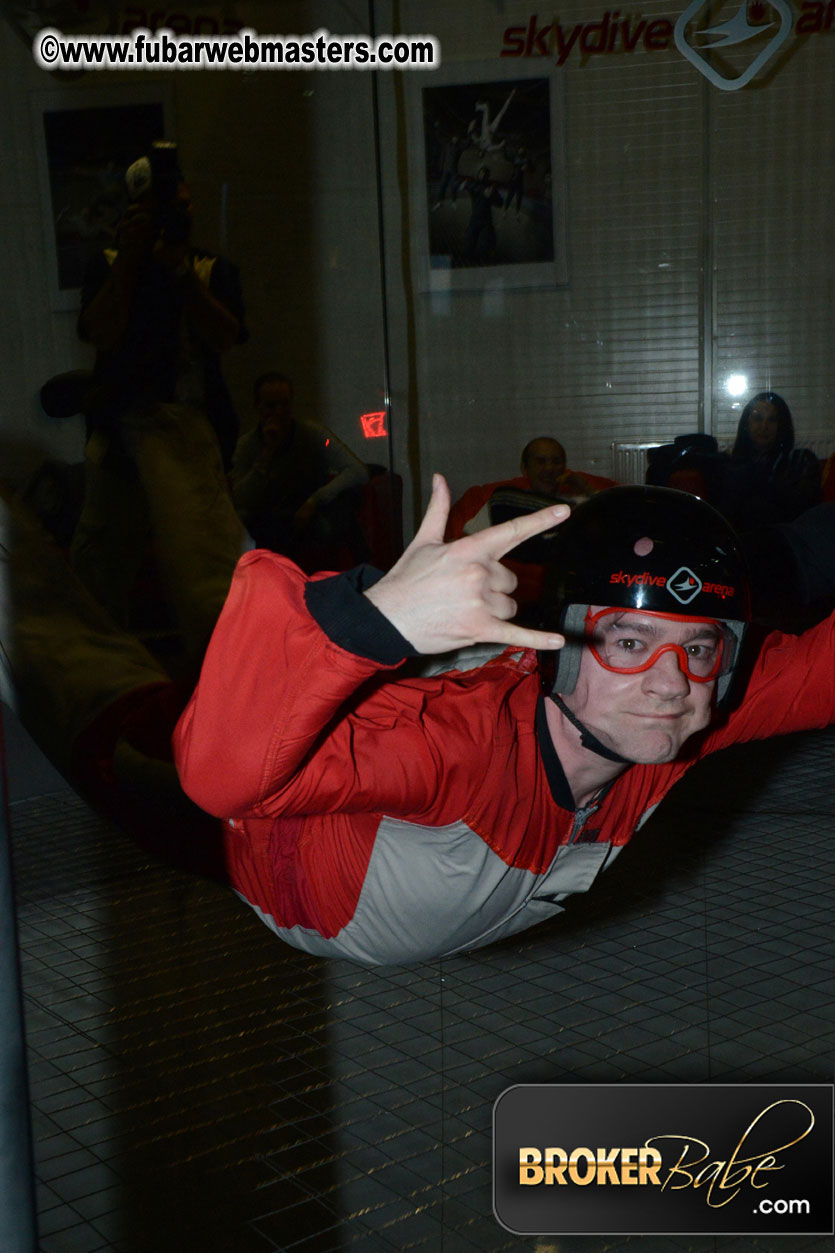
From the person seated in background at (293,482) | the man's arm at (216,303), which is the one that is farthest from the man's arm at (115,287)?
the person seated in background at (293,482)

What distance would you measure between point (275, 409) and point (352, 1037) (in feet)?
7.05

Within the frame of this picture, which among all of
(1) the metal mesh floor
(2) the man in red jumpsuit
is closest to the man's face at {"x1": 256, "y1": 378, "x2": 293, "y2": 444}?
(1) the metal mesh floor

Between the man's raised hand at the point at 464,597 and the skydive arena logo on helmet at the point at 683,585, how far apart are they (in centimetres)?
50

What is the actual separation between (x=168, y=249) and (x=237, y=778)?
2.70 meters

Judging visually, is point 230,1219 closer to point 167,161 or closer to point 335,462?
point 335,462

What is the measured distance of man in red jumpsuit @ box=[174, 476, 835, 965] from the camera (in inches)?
33.9

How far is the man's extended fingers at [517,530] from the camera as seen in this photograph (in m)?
0.84

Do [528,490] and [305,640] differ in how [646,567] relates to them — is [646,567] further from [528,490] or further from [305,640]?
[528,490]

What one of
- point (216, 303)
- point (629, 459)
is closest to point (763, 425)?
point (629, 459)

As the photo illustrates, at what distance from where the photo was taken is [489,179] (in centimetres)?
351

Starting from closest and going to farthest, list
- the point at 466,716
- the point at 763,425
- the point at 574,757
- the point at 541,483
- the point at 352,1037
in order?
the point at 466,716, the point at 574,757, the point at 352,1037, the point at 763,425, the point at 541,483

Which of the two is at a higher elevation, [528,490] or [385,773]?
[528,490]

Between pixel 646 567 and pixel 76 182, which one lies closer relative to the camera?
pixel 646 567

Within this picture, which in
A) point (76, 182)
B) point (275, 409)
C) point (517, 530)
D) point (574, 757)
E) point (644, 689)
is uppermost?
point (76, 182)
